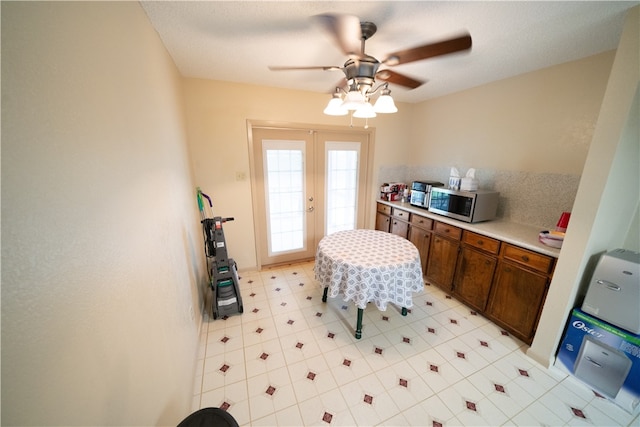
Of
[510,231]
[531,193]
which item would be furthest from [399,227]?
[531,193]

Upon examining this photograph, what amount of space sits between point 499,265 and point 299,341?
2032 millimetres

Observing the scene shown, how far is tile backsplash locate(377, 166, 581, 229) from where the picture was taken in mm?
2145

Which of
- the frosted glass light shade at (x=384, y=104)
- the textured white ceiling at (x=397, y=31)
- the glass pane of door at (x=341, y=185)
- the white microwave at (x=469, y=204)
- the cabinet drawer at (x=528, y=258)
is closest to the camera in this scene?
the textured white ceiling at (x=397, y=31)

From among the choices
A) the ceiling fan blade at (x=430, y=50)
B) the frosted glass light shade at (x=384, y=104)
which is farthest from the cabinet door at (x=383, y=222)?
the ceiling fan blade at (x=430, y=50)

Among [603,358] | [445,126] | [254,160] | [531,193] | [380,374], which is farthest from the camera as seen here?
[445,126]

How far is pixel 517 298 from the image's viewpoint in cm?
207

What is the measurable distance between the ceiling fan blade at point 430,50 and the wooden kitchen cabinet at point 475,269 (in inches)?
71.4

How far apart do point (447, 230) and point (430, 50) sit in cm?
200

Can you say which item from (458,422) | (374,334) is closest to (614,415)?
(458,422)

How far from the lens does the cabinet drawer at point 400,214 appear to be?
126 inches

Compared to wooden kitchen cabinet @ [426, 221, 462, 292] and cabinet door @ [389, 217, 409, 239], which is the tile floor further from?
cabinet door @ [389, 217, 409, 239]

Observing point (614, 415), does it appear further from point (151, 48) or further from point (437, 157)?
point (151, 48)

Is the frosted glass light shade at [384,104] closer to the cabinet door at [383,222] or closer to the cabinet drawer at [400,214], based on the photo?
the cabinet drawer at [400,214]

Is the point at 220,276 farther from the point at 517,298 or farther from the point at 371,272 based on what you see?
the point at 517,298
